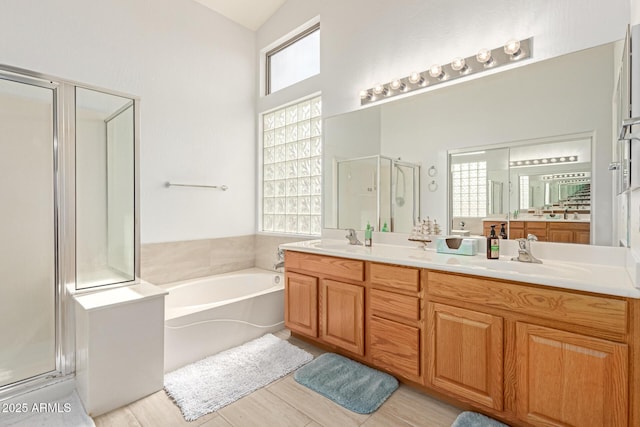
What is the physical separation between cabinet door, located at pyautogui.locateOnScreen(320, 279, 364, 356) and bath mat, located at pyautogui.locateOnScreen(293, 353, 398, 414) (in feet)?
0.41

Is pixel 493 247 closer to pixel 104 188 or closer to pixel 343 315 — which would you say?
pixel 343 315

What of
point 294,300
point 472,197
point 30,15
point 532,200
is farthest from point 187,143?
point 532,200

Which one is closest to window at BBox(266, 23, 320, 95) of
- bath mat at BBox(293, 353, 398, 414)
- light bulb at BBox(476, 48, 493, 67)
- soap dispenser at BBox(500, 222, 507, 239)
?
light bulb at BBox(476, 48, 493, 67)

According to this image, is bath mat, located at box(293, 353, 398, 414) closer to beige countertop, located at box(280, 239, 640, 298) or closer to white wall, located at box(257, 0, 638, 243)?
beige countertop, located at box(280, 239, 640, 298)

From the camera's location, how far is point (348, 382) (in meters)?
1.90

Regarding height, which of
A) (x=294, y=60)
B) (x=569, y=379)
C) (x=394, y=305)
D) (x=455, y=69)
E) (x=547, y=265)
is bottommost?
(x=569, y=379)

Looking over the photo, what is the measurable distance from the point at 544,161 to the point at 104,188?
2.77 m

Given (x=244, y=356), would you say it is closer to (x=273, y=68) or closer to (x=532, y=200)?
(x=532, y=200)

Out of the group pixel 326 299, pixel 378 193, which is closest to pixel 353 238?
pixel 378 193

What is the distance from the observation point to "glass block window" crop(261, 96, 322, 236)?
3119mm

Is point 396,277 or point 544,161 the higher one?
point 544,161

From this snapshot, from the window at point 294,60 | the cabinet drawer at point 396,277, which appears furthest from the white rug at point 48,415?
the window at point 294,60

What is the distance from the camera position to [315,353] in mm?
A: 2307

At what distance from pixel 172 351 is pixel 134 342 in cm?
39
